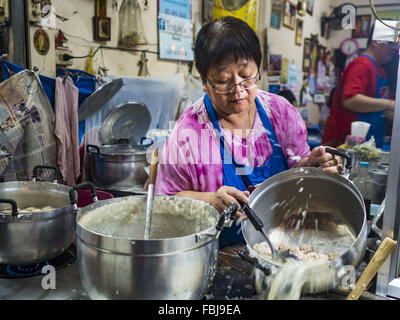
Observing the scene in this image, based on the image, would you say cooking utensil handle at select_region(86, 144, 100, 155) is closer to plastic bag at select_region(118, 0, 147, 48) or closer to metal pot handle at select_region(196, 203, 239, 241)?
plastic bag at select_region(118, 0, 147, 48)

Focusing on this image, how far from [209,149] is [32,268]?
752 mm

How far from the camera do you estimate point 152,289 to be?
2.26ft

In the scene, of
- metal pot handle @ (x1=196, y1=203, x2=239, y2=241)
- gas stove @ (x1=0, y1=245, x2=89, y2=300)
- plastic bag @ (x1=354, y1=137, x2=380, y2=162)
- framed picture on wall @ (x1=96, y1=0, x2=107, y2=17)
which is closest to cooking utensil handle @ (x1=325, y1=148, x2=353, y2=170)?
metal pot handle @ (x1=196, y1=203, x2=239, y2=241)

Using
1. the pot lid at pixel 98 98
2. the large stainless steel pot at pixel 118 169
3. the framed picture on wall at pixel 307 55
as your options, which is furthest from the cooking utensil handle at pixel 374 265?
the framed picture on wall at pixel 307 55

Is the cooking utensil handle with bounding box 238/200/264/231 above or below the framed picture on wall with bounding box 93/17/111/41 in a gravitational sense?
below

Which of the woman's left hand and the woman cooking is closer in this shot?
the woman's left hand

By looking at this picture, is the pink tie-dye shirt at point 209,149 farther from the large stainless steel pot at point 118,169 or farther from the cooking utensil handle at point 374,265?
the large stainless steel pot at point 118,169

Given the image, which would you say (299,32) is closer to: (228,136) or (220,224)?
(228,136)

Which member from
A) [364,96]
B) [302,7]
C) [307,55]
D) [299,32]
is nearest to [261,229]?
[364,96]

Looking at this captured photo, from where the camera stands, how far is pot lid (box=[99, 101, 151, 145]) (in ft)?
9.18

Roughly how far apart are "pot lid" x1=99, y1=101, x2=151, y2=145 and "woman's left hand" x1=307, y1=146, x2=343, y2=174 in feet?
6.00

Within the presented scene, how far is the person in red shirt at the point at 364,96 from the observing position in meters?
2.26

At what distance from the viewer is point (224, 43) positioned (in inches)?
50.3

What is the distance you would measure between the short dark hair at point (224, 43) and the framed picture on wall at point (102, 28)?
163cm
